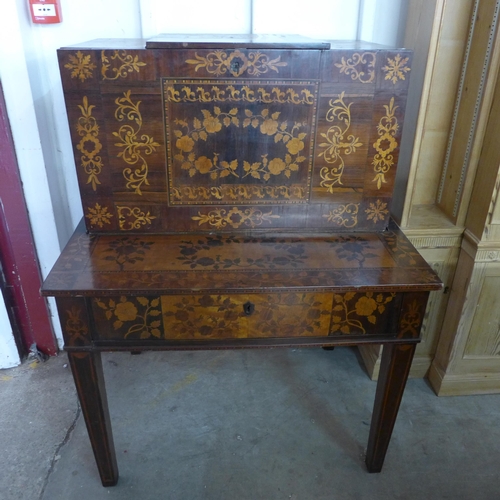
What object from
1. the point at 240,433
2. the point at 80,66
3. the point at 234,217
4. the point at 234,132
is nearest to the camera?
the point at 80,66

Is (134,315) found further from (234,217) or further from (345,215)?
(345,215)

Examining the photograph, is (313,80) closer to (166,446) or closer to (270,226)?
(270,226)

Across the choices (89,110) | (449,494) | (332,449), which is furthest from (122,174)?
(449,494)

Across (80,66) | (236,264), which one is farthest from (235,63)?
(236,264)

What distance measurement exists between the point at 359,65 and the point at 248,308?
0.75 m

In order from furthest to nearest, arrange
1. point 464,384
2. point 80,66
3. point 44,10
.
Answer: point 464,384
point 44,10
point 80,66

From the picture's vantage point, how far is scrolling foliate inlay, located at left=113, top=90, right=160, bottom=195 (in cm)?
133

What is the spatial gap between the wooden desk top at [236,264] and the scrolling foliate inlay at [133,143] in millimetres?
187

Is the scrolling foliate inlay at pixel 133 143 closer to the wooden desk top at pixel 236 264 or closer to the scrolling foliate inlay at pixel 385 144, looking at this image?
the wooden desk top at pixel 236 264

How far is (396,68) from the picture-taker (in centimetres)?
133

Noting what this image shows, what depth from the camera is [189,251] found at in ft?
4.60

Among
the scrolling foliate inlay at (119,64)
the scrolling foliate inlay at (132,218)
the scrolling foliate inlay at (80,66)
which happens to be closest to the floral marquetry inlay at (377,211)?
the scrolling foliate inlay at (132,218)

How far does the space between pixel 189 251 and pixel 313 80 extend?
0.61 metres

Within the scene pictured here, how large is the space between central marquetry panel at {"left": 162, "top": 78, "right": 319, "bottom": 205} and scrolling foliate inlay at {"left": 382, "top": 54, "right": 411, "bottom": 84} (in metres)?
0.21
